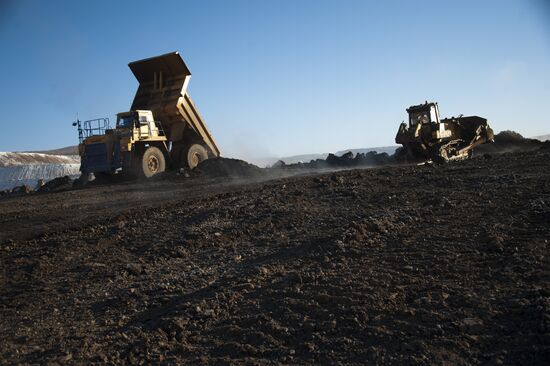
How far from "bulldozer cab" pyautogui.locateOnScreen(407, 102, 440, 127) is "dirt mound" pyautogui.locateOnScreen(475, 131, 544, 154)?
256 inches

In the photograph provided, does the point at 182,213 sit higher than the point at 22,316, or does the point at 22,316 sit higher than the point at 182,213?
the point at 182,213

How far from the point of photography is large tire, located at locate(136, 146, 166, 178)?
55.5 feet

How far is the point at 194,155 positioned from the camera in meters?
19.3

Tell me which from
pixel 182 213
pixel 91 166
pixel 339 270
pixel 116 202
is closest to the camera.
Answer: pixel 339 270

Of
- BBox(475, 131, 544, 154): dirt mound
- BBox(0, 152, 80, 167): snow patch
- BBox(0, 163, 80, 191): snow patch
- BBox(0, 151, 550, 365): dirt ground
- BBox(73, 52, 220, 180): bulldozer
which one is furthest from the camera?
BBox(0, 152, 80, 167): snow patch

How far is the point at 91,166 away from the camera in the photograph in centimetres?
1705

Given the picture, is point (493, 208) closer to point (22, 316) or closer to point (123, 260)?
point (123, 260)

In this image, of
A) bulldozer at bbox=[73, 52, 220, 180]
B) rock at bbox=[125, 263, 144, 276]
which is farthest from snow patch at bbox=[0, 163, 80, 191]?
rock at bbox=[125, 263, 144, 276]

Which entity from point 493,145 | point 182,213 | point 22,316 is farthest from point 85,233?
point 493,145

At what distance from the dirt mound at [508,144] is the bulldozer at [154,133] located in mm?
13361

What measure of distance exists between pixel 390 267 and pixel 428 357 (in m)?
1.63

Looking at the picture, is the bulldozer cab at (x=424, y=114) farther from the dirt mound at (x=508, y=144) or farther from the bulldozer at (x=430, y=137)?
the dirt mound at (x=508, y=144)

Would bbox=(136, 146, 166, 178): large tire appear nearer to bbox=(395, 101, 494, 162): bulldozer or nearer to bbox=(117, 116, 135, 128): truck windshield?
bbox=(117, 116, 135, 128): truck windshield

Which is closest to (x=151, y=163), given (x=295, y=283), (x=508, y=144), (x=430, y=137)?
(x=430, y=137)
